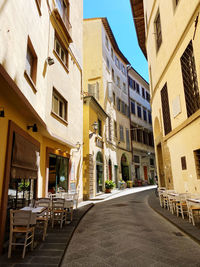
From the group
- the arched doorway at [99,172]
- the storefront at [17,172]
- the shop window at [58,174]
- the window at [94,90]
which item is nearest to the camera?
the storefront at [17,172]

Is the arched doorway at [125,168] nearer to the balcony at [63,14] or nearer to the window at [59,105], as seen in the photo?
the window at [59,105]

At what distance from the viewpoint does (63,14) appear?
11844 millimetres

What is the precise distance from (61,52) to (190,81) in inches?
282

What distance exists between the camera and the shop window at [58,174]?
30.0 feet

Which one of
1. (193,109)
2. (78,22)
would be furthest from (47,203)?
(78,22)

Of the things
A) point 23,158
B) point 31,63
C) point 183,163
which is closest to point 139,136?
point 183,163

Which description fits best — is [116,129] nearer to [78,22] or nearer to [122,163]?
[122,163]

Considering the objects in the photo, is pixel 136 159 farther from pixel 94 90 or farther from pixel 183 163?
pixel 183 163

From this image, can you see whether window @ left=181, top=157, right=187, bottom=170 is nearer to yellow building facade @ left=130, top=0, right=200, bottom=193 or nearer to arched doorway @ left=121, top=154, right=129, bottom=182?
yellow building facade @ left=130, top=0, right=200, bottom=193

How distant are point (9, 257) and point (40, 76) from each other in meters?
6.23

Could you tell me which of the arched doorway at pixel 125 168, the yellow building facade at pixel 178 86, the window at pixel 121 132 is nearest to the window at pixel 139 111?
the window at pixel 121 132

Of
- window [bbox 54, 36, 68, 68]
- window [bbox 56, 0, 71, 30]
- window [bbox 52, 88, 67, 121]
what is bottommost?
window [bbox 52, 88, 67, 121]

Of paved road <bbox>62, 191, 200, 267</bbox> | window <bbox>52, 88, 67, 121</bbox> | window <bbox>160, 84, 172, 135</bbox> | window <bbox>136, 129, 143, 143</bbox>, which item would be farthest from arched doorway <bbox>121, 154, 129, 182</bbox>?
paved road <bbox>62, 191, 200, 267</bbox>

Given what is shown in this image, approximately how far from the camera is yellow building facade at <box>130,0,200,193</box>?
7258mm
